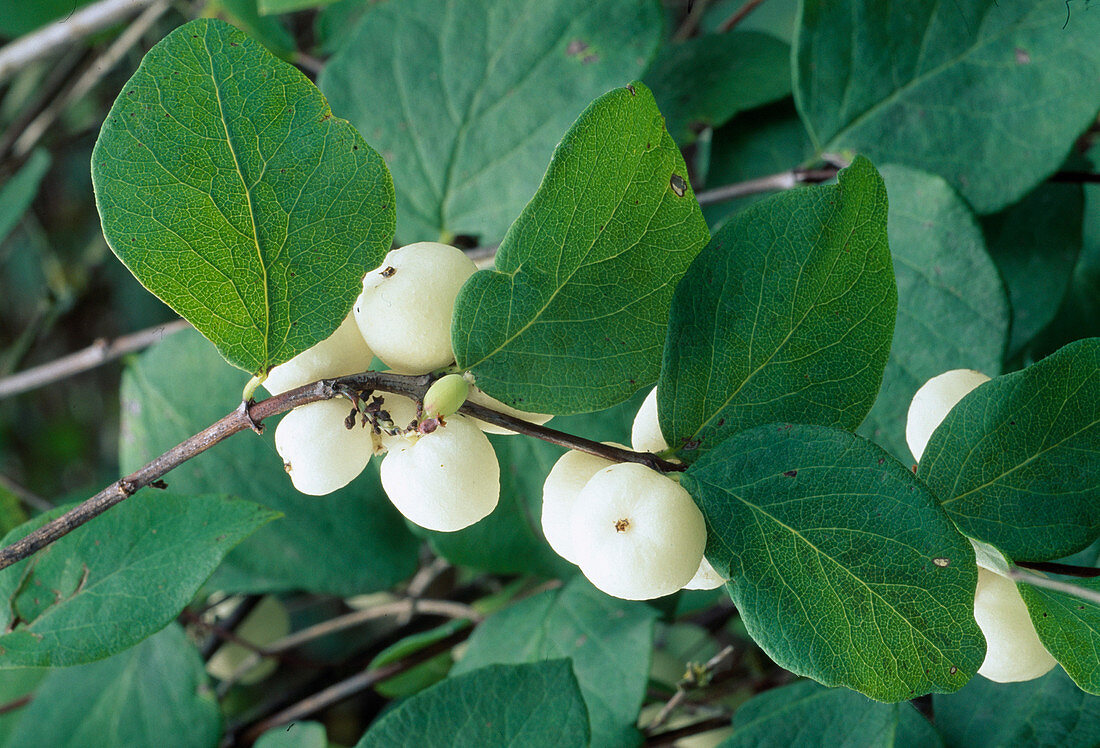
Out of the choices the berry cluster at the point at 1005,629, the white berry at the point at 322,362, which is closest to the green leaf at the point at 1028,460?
the berry cluster at the point at 1005,629

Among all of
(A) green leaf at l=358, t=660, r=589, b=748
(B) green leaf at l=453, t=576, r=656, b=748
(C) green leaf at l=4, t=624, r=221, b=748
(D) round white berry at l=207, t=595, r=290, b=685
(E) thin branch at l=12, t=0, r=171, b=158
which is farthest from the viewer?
(E) thin branch at l=12, t=0, r=171, b=158

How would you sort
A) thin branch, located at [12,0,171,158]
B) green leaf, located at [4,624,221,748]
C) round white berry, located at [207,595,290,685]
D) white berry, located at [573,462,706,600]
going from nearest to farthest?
1. white berry, located at [573,462,706,600]
2. green leaf, located at [4,624,221,748]
3. round white berry, located at [207,595,290,685]
4. thin branch, located at [12,0,171,158]

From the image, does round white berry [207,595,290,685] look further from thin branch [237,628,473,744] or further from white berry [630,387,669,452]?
white berry [630,387,669,452]

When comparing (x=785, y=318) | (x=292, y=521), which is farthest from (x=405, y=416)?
(x=292, y=521)

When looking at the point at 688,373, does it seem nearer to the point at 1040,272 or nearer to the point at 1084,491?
the point at 1084,491

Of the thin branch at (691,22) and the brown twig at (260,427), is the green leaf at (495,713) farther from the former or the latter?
the thin branch at (691,22)

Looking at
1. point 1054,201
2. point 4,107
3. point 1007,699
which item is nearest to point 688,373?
point 1007,699

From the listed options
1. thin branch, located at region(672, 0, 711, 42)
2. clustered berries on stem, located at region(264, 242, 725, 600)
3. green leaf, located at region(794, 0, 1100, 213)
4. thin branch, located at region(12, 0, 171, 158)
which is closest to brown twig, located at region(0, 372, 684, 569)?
clustered berries on stem, located at region(264, 242, 725, 600)

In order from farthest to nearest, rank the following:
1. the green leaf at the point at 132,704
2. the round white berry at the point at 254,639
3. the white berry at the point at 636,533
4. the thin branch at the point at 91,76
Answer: the thin branch at the point at 91,76
the round white berry at the point at 254,639
the green leaf at the point at 132,704
the white berry at the point at 636,533
